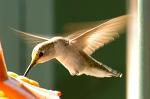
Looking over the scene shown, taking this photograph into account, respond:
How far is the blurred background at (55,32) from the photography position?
596cm

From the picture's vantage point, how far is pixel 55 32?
5.97 meters

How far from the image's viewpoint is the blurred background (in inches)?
235

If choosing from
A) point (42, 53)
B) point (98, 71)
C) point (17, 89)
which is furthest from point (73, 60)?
point (17, 89)

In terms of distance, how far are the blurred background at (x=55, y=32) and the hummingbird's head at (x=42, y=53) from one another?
311 centimetres

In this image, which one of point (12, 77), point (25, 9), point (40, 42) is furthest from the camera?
point (25, 9)

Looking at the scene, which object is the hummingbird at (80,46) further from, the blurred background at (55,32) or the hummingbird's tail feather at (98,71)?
the blurred background at (55,32)

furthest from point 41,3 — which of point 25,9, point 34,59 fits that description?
point 34,59

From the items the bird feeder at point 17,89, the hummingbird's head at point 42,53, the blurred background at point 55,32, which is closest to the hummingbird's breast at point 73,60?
the hummingbird's head at point 42,53

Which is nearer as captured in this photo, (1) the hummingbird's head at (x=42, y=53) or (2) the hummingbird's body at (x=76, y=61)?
(1) the hummingbird's head at (x=42, y=53)

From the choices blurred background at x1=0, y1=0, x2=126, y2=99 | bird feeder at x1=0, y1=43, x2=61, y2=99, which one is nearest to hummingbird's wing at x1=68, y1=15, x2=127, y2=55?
bird feeder at x1=0, y1=43, x2=61, y2=99

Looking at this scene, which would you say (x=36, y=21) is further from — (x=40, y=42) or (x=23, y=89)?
(x=23, y=89)

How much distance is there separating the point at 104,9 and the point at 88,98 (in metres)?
1.03

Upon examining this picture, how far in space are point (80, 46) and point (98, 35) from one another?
0.68 ft

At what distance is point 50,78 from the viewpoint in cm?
607
